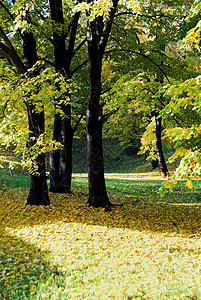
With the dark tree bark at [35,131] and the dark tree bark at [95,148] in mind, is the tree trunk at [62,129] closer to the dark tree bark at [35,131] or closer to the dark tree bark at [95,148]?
the dark tree bark at [35,131]

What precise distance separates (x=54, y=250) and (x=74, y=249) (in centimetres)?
39

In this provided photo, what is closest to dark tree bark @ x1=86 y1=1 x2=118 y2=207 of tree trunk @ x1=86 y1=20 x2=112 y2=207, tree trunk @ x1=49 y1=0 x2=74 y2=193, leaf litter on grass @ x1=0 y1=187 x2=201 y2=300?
tree trunk @ x1=86 y1=20 x2=112 y2=207

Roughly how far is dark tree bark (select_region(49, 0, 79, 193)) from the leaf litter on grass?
1.65 meters

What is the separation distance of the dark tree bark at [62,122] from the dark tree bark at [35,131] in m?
1.47

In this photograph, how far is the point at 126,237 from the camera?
577cm

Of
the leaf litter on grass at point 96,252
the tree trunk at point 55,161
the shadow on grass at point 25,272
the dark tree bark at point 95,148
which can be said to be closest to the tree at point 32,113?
the leaf litter on grass at point 96,252

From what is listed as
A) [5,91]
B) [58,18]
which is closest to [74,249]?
[5,91]

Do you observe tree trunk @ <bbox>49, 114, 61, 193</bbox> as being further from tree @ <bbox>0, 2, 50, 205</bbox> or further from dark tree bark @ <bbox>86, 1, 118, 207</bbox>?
dark tree bark @ <bbox>86, 1, 118, 207</bbox>

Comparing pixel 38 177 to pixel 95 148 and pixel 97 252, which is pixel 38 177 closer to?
pixel 95 148

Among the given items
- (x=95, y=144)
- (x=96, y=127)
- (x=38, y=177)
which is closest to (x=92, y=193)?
(x=95, y=144)

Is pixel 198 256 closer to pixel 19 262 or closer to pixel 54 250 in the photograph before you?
pixel 54 250

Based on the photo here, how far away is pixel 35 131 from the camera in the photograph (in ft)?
24.7

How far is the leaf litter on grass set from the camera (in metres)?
3.41

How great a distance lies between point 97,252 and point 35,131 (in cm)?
427
